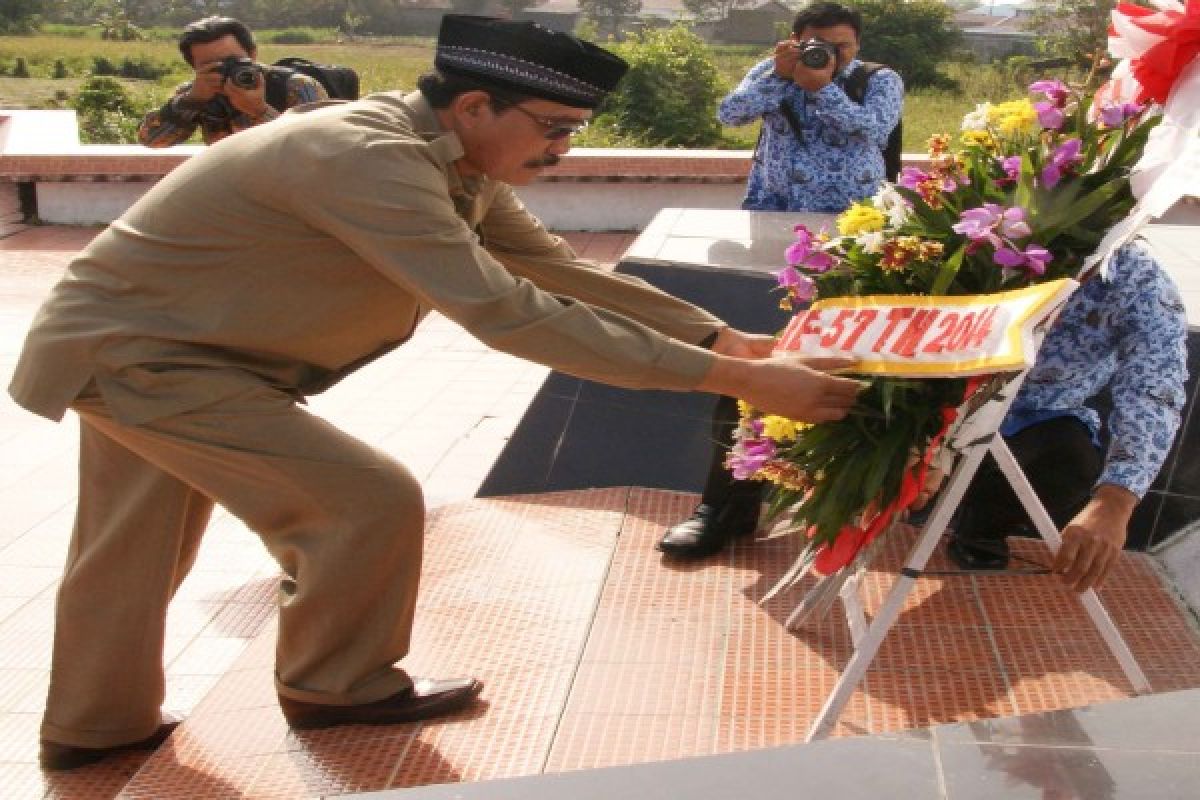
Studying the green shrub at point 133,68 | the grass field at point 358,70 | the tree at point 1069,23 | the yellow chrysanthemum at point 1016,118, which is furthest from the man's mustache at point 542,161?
the green shrub at point 133,68

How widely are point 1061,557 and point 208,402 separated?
1.68 meters

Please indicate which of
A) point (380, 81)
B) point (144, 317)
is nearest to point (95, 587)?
point (144, 317)

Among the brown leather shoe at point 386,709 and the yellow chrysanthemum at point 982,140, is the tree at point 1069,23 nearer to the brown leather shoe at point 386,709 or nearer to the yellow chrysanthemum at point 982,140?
the yellow chrysanthemum at point 982,140

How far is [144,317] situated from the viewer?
119 inches

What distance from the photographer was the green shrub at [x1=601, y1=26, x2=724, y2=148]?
15.2m

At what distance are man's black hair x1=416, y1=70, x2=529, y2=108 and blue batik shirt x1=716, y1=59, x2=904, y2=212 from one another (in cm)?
248

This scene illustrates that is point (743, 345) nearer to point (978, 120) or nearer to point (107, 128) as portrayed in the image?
point (978, 120)

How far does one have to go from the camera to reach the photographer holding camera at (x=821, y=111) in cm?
533

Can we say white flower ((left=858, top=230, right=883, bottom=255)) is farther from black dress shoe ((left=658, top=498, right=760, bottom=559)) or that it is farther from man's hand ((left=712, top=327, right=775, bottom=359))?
black dress shoe ((left=658, top=498, right=760, bottom=559))

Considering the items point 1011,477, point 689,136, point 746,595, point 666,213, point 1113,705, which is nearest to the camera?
point 1113,705

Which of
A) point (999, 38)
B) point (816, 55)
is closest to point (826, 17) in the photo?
point (816, 55)

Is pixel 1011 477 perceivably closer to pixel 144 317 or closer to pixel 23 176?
pixel 144 317

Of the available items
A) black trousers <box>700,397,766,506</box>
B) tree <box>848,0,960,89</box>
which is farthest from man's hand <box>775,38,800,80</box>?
tree <box>848,0,960,89</box>

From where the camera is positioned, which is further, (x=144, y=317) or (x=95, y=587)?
(x=95, y=587)
